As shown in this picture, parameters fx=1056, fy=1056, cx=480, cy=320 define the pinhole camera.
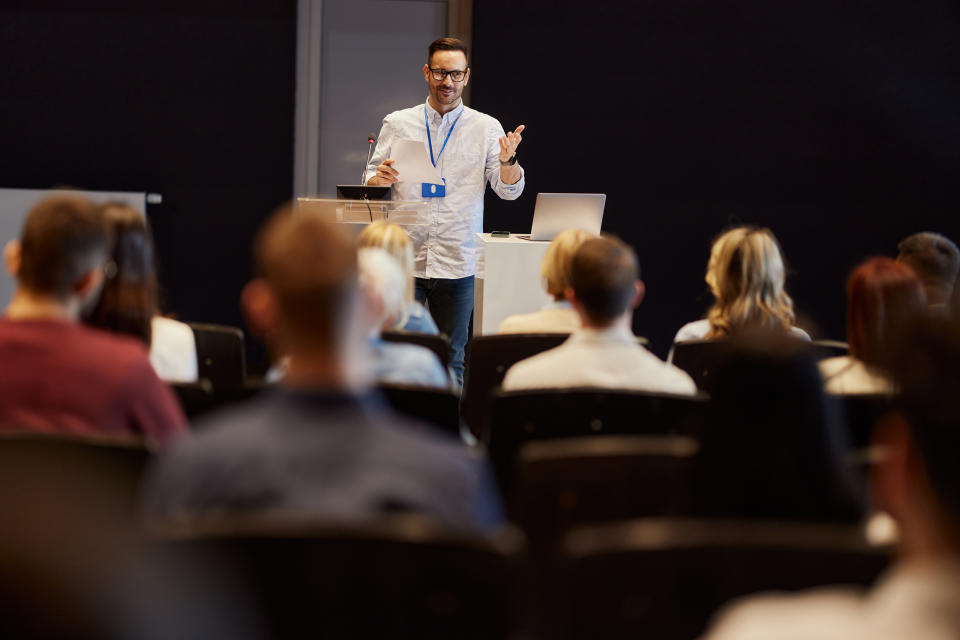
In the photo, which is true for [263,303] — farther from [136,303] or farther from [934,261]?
[934,261]

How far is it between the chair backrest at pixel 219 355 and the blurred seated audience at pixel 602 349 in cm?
96

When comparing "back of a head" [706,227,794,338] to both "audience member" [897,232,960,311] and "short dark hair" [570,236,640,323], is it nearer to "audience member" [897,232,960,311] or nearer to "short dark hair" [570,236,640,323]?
"audience member" [897,232,960,311]

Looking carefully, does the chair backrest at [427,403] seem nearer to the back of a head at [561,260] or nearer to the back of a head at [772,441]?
the back of a head at [772,441]

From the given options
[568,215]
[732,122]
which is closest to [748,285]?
[568,215]

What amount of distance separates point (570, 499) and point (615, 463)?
4.0 inches

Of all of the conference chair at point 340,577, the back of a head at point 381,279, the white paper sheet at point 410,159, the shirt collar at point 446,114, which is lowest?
the conference chair at point 340,577

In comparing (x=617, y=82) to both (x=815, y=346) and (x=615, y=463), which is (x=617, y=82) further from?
(x=615, y=463)

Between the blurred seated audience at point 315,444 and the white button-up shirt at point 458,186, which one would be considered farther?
the white button-up shirt at point 458,186

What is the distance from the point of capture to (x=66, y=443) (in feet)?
5.15

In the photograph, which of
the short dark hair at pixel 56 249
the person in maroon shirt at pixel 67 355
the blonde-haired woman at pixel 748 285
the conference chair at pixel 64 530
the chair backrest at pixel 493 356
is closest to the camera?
the conference chair at pixel 64 530

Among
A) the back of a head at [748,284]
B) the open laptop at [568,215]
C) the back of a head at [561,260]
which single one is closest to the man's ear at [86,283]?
the back of a head at [561,260]

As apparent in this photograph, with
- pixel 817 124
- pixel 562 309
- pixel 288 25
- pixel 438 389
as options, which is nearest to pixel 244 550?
pixel 438 389

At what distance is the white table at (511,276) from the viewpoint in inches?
197

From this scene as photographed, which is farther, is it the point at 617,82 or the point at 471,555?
the point at 617,82
